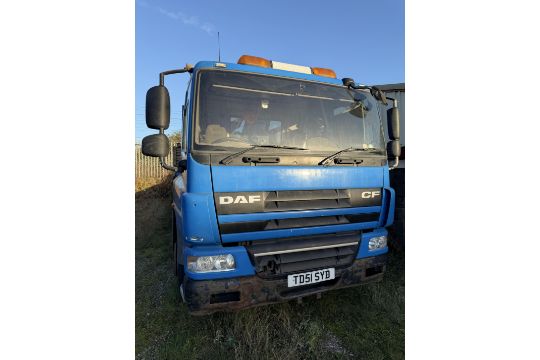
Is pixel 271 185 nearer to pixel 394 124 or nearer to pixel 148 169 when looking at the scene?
pixel 394 124

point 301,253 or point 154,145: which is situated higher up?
point 154,145

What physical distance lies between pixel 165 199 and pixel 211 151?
7047 mm

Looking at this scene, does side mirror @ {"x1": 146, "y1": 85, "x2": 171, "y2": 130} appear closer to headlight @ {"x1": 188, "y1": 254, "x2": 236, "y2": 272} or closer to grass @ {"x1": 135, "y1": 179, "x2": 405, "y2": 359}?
headlight @ {"x1": 188, "y1": 254, "x2": 236, "y2": 272}

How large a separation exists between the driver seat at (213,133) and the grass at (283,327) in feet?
5.69

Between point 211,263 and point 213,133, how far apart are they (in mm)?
1093

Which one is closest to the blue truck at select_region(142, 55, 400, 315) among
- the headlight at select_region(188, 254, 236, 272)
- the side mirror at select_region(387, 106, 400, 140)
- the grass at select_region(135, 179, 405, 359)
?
the headlight at select_region(188, 254, 236, 272)

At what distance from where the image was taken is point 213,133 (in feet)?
7.09

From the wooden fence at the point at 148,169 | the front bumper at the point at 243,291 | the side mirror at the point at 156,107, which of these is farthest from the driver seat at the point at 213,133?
the wooden fence at the point at 148,169

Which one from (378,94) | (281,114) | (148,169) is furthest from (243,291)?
(148,169)

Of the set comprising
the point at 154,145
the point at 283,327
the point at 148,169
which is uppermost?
the point at 148,169

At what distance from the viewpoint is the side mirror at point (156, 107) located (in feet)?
7.06

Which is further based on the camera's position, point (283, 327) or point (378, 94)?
point (378, 94)

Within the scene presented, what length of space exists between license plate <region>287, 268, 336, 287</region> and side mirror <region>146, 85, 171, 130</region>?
1754 millimetres

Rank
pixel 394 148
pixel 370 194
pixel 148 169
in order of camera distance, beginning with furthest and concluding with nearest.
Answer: pixel 148 169
pixel 394 148
pixel 370 194
